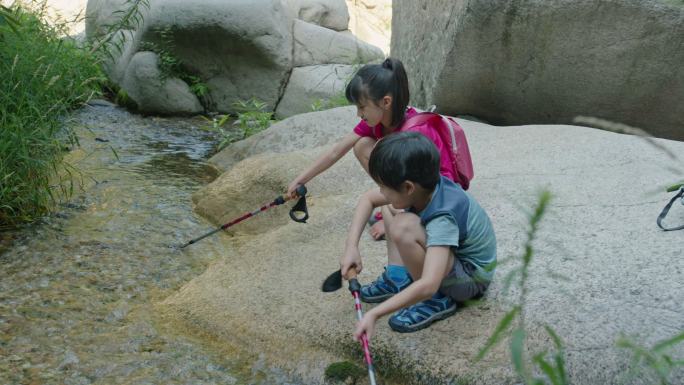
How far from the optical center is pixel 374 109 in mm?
3113

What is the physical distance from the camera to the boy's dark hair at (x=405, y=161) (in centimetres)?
230

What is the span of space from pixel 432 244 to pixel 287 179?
7.71ft

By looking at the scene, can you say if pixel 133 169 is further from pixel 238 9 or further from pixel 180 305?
pixel 238 9

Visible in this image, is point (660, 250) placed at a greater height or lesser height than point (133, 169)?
greater

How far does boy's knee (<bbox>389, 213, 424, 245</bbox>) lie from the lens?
2381 millimetres

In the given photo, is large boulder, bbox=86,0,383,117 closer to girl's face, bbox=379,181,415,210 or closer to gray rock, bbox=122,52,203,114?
gray rock, bbox=122,52,203,114

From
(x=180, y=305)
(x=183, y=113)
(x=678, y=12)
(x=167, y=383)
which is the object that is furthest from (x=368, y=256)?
(x=183, y=113)

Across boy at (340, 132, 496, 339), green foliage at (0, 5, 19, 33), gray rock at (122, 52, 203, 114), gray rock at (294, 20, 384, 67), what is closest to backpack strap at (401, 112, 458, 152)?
boy at (340, 132, 496, 339)

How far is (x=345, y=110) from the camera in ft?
18.7

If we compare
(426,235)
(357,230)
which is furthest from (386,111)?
(426,235)

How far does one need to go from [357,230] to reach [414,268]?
1.34ft

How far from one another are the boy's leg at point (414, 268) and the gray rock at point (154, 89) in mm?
6194

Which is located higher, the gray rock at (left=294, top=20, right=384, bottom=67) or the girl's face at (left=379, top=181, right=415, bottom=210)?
the girl's face at (left=379, top=181, right=415, bottom=210)

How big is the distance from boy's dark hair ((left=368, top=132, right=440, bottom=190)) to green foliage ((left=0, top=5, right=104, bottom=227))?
87.3 inches
